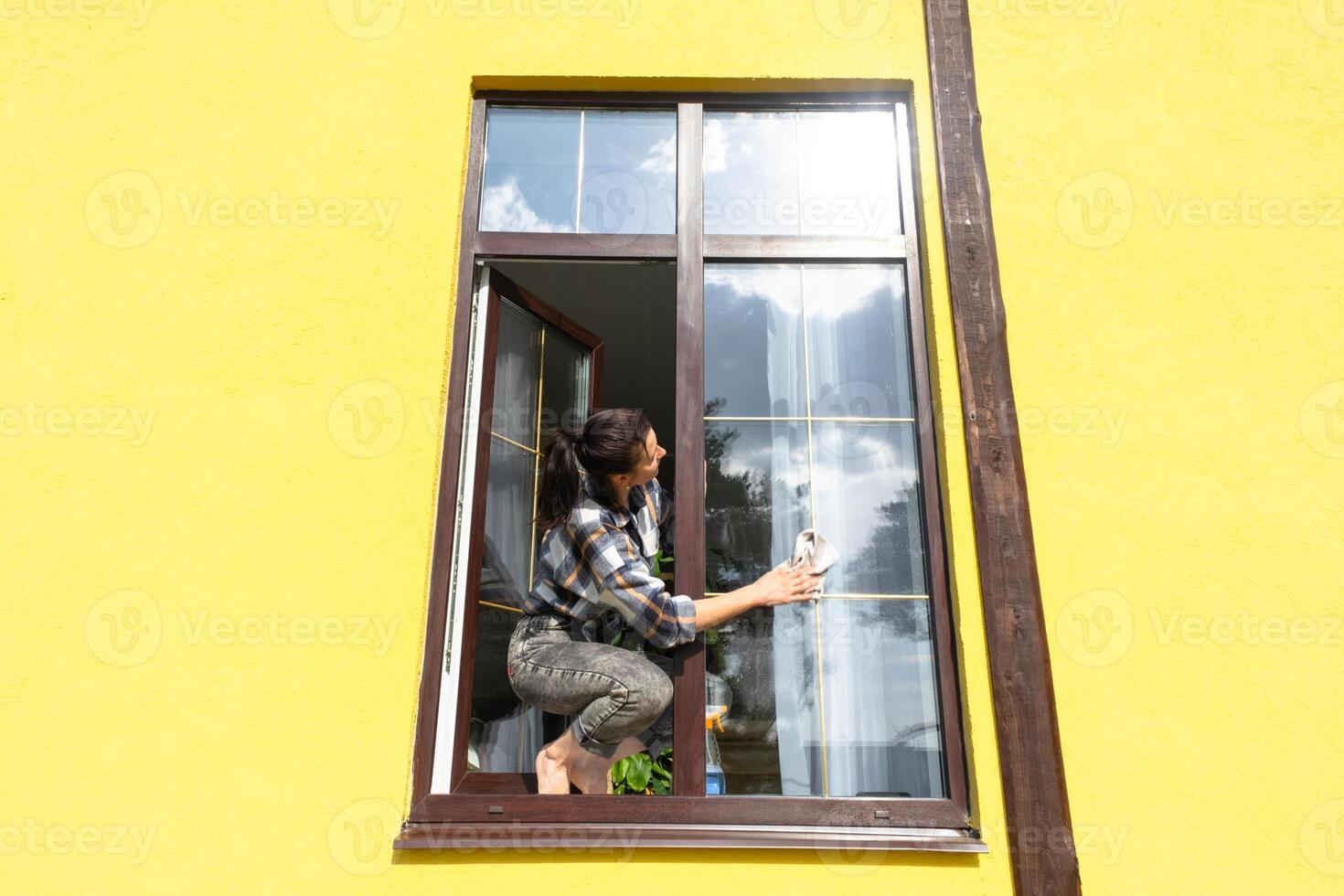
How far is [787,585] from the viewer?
7.97 ft

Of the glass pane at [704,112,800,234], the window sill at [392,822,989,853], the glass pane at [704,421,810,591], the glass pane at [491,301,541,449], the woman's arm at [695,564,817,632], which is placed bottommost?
the window sill at [392,822,989,853]

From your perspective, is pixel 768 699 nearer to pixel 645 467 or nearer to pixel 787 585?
pixel 787 585

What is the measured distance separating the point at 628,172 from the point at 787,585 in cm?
144

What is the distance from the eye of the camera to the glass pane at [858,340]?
2633 mm

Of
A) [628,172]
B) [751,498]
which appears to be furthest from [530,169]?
[751,498]

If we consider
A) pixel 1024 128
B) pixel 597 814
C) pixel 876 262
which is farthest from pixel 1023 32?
pixel 597 814

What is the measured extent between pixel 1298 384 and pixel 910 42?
1585 mm

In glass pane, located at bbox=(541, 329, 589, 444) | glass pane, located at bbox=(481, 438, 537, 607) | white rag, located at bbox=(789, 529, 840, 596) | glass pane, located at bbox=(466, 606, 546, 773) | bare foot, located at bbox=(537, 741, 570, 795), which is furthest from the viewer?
glass pane, located at bbox=(541, 329, 589, 444)

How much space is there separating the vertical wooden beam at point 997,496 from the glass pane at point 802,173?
197mm

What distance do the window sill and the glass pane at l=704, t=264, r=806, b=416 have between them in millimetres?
1162

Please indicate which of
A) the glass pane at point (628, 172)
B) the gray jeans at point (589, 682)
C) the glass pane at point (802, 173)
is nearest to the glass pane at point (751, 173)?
the glass pane at point (802, 173)

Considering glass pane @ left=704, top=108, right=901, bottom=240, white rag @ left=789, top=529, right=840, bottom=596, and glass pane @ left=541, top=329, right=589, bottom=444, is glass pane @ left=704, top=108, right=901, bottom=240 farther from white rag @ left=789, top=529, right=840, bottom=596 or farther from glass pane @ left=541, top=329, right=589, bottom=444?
white rag @ left=789, top=529, right=840, bottom=596

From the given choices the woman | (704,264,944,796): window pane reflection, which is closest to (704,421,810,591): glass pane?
(704,264,944,796): window pane reflection

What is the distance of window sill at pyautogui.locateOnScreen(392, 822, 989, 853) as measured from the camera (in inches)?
86.0
